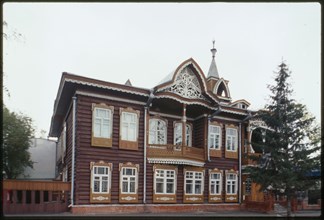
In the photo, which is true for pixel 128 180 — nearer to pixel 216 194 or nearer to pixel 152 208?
pixel 152 208

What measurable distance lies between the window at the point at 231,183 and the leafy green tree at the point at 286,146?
6.56 metres

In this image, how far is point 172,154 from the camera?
22984 mm

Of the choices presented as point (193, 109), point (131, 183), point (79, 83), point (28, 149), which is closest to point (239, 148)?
point (193, 109)

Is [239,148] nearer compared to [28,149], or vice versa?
[239,148]

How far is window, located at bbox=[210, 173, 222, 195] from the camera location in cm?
2564

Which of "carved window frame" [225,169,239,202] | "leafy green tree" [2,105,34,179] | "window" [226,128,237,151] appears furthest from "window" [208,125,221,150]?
"leafy green tree" [2,105,34,179]

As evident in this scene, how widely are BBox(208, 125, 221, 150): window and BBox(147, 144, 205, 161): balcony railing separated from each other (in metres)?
1.85

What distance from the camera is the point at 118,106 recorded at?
21562 mm

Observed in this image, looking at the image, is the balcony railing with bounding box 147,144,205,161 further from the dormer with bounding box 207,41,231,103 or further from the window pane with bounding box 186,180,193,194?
the dormer with bounding box 207,41,231,103

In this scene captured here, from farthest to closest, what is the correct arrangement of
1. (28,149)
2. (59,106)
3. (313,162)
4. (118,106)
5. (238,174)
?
(28,149) → (238,174) → (59,106) → (118,106) → (313,162)

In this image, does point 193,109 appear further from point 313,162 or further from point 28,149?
point 28,149

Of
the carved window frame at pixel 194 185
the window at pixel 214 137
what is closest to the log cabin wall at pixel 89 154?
the carved window frame at pixel 194 185

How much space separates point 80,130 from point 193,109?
8878mm

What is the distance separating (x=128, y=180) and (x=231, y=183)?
30.5 feet
